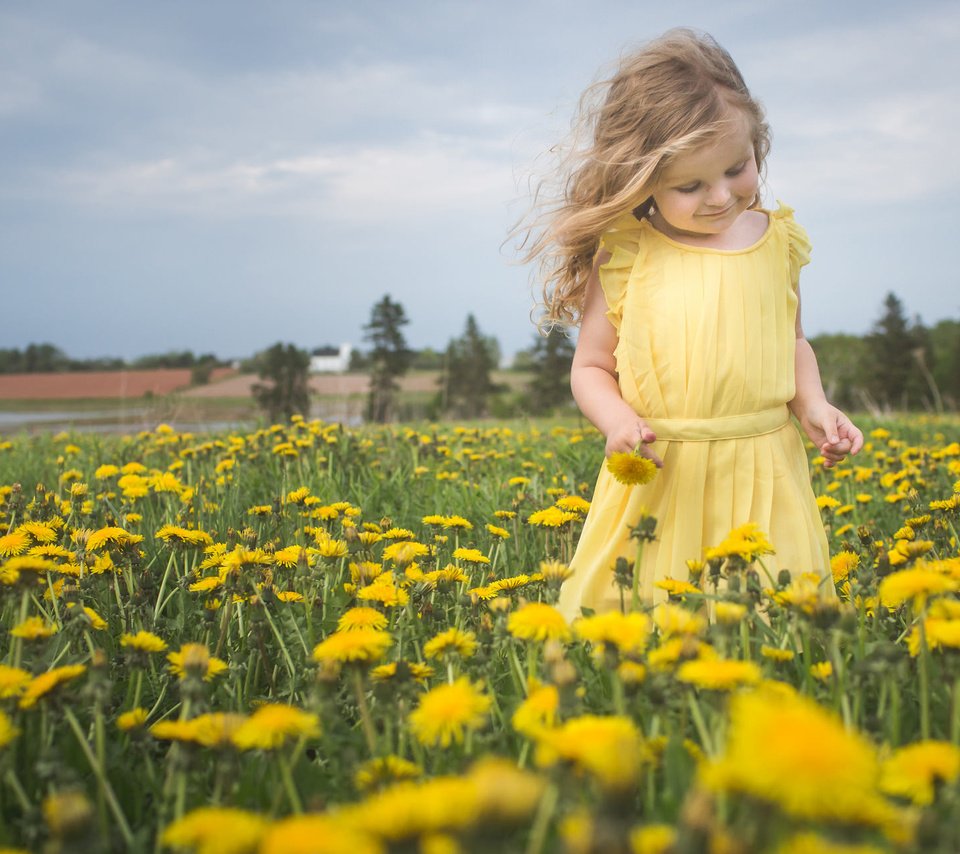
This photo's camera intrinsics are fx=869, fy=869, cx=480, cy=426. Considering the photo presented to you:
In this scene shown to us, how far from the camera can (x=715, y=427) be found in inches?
86.1

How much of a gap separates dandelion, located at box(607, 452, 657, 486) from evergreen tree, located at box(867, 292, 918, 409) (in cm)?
4747

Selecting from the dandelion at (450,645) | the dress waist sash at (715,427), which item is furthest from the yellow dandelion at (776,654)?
the dress waist sash at (715,427)

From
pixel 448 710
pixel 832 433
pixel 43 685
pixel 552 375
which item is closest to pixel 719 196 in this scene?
pixel 832 433

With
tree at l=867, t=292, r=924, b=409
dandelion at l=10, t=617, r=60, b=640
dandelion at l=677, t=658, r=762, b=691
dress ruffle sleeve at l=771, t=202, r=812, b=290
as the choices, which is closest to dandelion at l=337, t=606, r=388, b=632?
dandelion at l=10, t=617, r=60, b=640

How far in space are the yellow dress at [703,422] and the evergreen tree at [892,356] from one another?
154 feet

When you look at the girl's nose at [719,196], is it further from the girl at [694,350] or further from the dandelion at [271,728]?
the dandelion at [271,728]

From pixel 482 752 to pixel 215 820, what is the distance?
0.54 m

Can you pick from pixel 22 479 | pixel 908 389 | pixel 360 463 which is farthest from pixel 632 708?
pixel 908 389

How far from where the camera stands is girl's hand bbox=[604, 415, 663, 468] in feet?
6.20

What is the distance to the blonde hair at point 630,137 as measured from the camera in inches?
87.5

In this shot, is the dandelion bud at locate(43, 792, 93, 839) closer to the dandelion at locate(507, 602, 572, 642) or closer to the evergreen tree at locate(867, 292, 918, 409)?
the dandelion at locate(507, 602, 572, 642)

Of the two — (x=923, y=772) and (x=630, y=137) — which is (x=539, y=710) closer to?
(x=923, y=772)

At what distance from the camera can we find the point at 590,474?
161 inches

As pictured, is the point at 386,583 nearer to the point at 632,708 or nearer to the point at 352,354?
the point at 632,708
